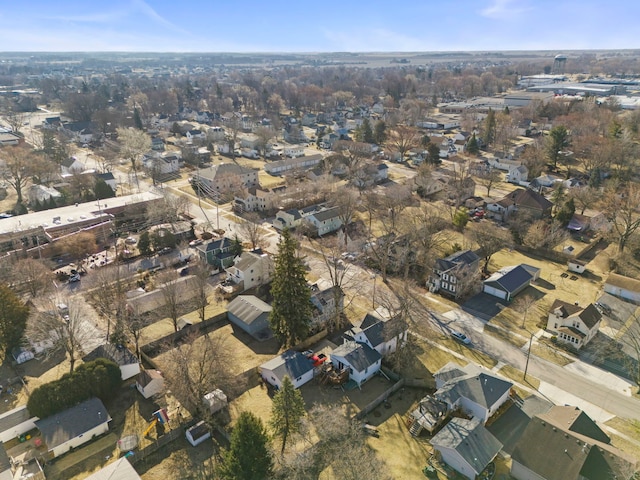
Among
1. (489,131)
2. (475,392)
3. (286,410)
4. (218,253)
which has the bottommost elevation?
(218,253)

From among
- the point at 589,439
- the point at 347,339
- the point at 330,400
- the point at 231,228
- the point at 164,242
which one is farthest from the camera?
the point at 231,228

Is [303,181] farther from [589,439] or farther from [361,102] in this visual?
[361,102]

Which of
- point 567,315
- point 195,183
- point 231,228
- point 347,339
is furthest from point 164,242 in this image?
point 567,315

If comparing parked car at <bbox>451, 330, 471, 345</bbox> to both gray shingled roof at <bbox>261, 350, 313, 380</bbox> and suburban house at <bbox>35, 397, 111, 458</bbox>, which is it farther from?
suburban house at <bbox>35, 397, 111, 458</bbox>

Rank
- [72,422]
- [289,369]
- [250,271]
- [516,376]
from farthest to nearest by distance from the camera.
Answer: [250,271], [516,376], [289,369], [72,422]

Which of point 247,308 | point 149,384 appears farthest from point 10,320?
point 247,308

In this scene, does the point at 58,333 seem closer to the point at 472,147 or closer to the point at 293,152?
the point at 293,152

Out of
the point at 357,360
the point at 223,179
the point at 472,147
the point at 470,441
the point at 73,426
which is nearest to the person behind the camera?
the point at 470,441

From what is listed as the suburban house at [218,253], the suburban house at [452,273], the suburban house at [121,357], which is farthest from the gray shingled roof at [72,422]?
the suburban house at [452,273]
